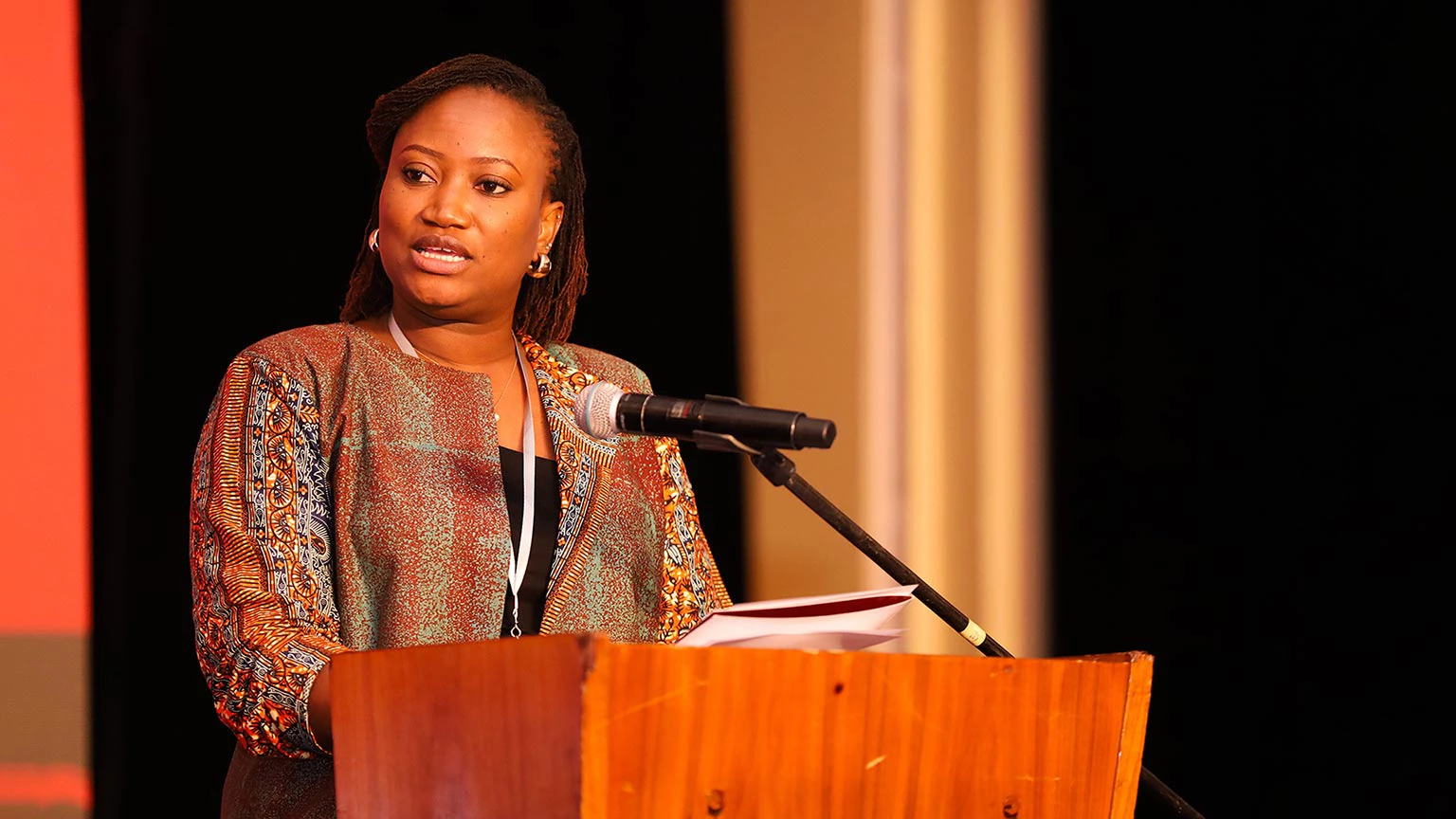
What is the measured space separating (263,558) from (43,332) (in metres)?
0.92

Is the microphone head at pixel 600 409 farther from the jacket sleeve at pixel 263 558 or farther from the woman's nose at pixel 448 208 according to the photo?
the woman's nose at pixel 448 208

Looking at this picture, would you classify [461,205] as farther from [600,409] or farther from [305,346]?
[600,409]

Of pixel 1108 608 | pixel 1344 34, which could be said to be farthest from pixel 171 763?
pixel 1344 34

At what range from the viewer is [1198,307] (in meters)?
3.07

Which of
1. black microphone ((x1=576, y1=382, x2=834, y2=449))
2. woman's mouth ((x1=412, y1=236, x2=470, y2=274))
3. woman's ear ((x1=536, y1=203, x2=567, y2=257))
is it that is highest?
woman's ear ((x1=536, y1=203, x2=567, y2=257))

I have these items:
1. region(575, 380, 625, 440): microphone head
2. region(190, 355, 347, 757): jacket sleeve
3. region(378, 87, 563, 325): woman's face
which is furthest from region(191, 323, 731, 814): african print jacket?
region(575, 380, 625, 440): microphone head

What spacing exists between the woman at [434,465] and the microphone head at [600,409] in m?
0.36

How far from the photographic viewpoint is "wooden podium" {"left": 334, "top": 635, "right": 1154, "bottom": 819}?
1.14m

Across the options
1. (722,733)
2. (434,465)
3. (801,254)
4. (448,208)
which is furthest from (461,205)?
(801,254)

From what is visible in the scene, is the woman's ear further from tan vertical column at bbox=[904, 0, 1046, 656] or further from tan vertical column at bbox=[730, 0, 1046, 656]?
tan vertical column at bbox=[904, 0, 1046, 656]

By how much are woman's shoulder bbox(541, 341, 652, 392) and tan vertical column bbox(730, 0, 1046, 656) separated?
916mm

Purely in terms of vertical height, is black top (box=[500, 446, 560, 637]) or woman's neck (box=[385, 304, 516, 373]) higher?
woman's neck (box=[385, 304, 516, 373])

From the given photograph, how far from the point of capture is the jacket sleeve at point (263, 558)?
1.57 metres

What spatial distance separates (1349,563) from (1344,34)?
103 centimetres
